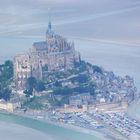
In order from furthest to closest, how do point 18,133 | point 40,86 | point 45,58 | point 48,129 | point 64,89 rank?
point 45,58, point 40,86, point 64,89, point 48,129, point 18,133

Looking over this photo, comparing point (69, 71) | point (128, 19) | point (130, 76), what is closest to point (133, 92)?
point (130, 76)

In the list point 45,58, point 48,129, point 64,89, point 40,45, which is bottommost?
point 48,129

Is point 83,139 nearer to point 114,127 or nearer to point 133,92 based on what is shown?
point 114,127

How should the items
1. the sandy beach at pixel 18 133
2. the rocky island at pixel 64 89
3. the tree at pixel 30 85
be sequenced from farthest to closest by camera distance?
the tree at pixel 30 85 < the rocky island at pixel 64 89 < the sandy beach at pixel 18 133

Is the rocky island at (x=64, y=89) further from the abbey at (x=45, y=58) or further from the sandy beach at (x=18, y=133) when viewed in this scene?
the sandy beach at (x=18, y=133)

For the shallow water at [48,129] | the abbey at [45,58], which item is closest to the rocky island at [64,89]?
the abbey at [45,58]

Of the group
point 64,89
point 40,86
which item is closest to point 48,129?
point 64,89

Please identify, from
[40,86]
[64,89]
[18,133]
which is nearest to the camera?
[18,133]

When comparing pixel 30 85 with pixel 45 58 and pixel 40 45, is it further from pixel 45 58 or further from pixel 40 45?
pixel 40 45

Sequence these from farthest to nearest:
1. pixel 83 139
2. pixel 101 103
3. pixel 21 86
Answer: pixel 21 86
pixel 101 103
pixel 83 139
